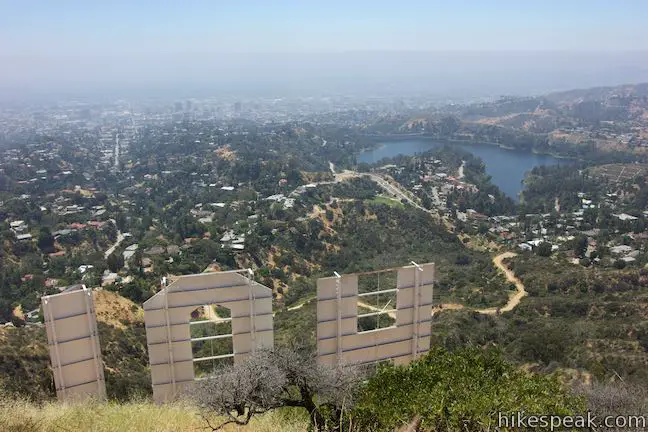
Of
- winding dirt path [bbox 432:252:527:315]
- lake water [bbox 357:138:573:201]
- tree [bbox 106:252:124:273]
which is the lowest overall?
lake water [bbox 357:138:573:201]

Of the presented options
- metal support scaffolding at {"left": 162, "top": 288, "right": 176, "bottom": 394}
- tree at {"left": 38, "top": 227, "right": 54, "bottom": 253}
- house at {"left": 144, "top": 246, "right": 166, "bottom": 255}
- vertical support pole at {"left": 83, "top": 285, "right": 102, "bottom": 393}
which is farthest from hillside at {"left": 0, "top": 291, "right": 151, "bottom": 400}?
tree at {"left": 38, "top": 227, "right": 54, "bottom": 253}

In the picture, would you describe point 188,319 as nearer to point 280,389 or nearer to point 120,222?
point 280,389

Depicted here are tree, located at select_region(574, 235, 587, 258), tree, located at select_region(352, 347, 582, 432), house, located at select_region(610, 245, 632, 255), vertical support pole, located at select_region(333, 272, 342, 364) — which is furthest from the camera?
house, located at select_region(610, 245, 632, 255)

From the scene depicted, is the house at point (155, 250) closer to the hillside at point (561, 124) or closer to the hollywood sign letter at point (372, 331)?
the hollywood sign letter at point (372, 331)

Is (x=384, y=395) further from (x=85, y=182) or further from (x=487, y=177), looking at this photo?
(x=487, y=177)

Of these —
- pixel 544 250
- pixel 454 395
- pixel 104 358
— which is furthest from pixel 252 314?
pixel 544 250

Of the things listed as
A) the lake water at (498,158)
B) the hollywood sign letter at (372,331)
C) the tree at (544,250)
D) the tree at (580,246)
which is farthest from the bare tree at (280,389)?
the lake water at (498,158)

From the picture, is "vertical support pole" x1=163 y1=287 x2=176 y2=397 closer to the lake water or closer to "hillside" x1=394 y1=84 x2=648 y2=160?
the lake water
